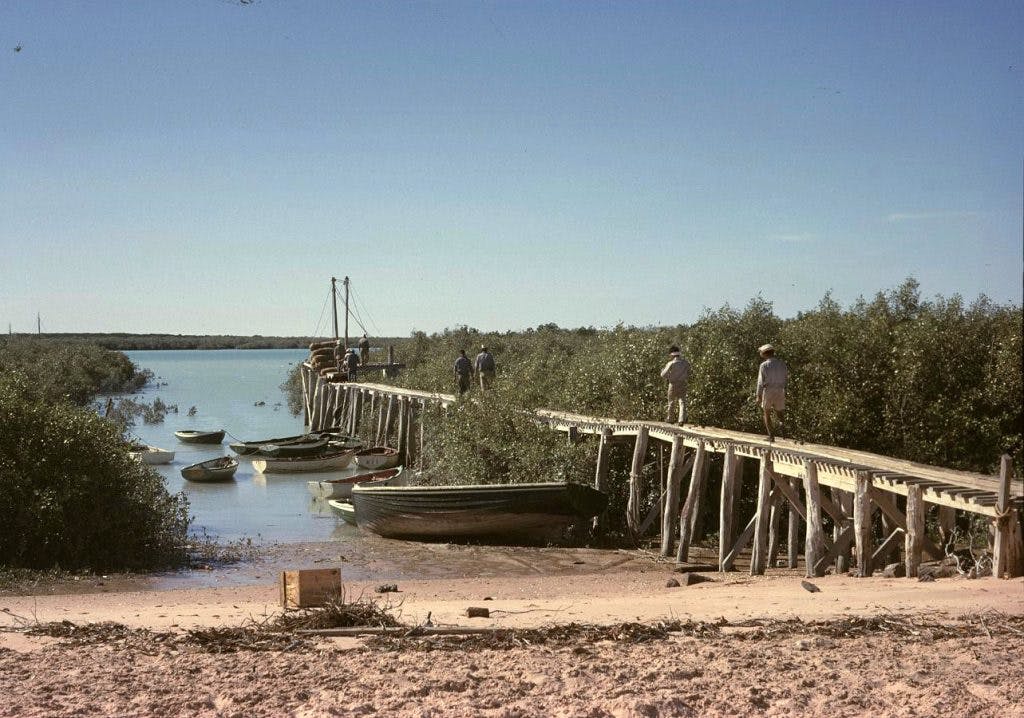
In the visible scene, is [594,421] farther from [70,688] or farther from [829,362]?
[70,688]

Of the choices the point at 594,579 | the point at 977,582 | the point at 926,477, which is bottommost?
the point at 594,579

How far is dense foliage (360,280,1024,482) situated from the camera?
19.0 metres

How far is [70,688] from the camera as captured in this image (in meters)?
7.95

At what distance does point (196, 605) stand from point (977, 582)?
8.68 meters

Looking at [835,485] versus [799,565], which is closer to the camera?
[835,485]

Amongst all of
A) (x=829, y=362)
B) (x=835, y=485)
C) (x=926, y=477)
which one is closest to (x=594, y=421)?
(x=829, y=362)

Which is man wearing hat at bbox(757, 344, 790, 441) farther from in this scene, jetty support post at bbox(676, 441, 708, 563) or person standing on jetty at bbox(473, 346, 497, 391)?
person standing on jetty at bbox(473, 346, 497, 391)

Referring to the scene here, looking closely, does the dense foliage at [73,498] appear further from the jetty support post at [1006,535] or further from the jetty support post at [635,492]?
the jetty support post at [1006,535]

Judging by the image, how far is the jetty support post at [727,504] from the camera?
52.5 ft

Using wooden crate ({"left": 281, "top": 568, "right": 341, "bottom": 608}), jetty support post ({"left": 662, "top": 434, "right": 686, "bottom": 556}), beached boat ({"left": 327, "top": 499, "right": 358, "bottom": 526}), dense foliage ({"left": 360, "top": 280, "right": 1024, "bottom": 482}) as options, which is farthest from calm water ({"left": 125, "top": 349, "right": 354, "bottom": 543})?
wooden crate ({"left": 281, "top": 568, "right": 341, "bottom": 608})

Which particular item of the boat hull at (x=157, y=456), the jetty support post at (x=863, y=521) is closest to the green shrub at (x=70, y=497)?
the jetty support post at (x=863, y=521)

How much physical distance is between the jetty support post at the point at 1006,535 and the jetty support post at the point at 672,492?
23.1ft

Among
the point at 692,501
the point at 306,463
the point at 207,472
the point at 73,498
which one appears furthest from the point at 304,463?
the point at 692,501

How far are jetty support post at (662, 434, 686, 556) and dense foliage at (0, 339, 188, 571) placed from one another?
27.2 ft
